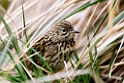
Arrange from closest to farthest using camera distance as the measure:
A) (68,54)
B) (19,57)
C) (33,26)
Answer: (19,57)
(68,54)
(33,26)

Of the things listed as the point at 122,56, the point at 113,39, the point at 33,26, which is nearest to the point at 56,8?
the point at 113,39

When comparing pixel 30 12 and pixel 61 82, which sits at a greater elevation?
pixel 30 12

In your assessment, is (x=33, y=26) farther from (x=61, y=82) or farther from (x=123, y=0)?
(x=61, y=82)

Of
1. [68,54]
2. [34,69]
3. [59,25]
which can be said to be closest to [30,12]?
[59,25]

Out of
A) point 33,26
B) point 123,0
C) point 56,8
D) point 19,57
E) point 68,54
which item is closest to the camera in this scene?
→ point 19,57

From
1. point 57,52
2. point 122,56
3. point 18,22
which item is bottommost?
point 122,56

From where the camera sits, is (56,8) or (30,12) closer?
(56,8)
